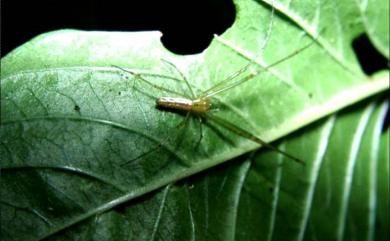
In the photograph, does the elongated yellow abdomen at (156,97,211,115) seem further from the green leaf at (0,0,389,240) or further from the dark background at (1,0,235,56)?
the dark background at (1,0,235,56)

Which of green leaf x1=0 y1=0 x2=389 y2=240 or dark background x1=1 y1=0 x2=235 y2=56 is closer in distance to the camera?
green leaf x1=0 y1=0 x2=389 y2=240

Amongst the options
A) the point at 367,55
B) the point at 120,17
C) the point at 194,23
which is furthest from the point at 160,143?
the point at 367,55

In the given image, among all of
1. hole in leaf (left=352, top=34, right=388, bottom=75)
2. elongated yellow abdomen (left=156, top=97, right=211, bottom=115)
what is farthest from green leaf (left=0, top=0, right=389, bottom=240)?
hole in leaf (left=352, top=34, right=388, bottom=75)

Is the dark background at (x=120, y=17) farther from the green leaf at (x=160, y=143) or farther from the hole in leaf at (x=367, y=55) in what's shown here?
the hole in leaf at (x=367, y=55)

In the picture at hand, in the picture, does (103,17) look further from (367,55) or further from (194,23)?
(367,55)

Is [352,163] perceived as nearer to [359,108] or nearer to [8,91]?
[359,108]

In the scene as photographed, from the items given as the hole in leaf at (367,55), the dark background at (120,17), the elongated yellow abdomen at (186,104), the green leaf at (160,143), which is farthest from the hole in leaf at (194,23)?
the hole in leaf at (367,55)

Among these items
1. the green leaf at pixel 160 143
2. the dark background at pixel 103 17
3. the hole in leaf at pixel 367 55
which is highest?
the hole in leaf at pixel 367 55
